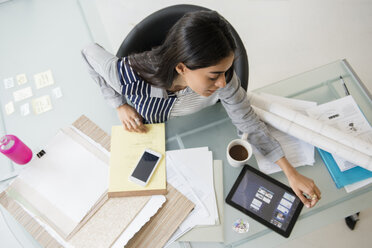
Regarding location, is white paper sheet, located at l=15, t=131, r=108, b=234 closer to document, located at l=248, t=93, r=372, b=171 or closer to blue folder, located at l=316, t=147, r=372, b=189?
document, located at l=248, t=93, r=372, b=171

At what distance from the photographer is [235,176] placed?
101 centimetres

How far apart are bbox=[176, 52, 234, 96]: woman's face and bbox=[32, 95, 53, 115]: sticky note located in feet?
2.07

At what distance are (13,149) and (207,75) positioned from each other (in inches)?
29.1

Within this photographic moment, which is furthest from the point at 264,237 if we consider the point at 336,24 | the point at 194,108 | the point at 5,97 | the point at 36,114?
the point at 336,24

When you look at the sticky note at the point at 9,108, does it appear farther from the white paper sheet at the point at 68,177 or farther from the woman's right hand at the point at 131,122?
the woman's right hand at the point at 131,122

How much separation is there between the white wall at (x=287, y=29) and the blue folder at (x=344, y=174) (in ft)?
3.14

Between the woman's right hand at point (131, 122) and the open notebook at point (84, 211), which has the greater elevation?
the woman's right hand at point (131, 122)

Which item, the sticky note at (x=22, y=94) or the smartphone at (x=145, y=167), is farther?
the sticky note at (x=22, y=94)

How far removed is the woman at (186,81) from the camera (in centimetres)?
75


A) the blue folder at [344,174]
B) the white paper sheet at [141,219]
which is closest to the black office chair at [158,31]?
the blue folder at [344,174]

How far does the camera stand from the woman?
75 centimetres

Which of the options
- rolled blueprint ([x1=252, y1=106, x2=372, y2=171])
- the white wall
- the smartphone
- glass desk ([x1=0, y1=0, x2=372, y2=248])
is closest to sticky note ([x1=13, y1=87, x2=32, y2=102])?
glass desk ([x1=0, y1=0, x2=372, y2=248])

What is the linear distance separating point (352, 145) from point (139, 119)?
816mm

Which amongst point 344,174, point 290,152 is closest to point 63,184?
point 290,152
